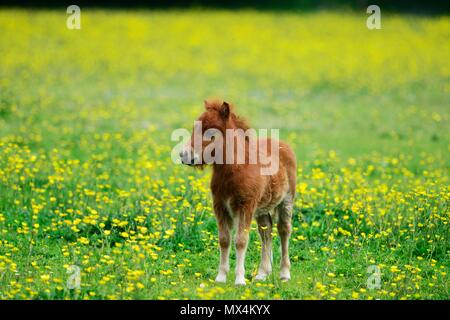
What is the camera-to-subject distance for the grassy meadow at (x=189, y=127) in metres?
8.12

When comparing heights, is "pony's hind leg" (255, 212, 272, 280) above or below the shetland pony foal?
below

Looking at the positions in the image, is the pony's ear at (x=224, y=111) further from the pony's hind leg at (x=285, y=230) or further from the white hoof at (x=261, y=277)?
the white hoof at (x=261, y=277)

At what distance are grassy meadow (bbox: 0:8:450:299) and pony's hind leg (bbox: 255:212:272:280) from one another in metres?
0.24

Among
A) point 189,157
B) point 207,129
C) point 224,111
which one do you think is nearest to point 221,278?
point 189,157

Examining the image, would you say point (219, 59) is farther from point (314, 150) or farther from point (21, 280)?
point (21, 280)

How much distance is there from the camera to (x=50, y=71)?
24.5m

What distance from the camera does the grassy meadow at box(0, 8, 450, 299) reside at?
8.12m

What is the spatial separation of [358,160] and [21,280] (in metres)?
8.93

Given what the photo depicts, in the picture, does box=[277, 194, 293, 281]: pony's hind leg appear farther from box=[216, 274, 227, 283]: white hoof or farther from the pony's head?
the pony's head

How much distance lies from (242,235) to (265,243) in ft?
2.28

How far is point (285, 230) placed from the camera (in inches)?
331

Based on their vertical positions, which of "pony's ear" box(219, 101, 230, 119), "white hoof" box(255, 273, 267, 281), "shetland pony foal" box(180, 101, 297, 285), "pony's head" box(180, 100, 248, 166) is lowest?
"white hoof" box(255, 273, 267, 281)

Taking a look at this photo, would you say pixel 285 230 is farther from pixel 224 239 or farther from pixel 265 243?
pixel 224 239

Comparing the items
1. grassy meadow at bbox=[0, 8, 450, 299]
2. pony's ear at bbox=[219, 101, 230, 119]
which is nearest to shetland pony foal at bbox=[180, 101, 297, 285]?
pony's ear at bbox=[219, 101, 230, 119]
